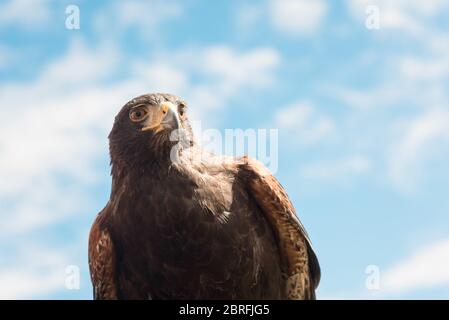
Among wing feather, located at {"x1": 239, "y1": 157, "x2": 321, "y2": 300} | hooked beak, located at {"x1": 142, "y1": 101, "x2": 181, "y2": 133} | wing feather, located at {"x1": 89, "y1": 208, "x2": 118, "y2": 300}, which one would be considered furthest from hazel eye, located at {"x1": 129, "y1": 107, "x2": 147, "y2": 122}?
wing feather, located at {"x1": 239, "y1": 157, "x2": 321, "y2": 300}

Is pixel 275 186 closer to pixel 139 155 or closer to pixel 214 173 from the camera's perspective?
pixel 214 173

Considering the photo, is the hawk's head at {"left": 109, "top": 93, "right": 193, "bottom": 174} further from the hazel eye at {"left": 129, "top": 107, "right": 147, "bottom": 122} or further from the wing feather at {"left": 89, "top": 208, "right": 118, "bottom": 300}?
the wing feather at {"left": 89, "top": 208, "right": 118, "bottom": 300}

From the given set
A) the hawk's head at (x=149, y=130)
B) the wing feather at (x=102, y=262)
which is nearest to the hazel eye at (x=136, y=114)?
the hawk's head at (x=149, y=130)

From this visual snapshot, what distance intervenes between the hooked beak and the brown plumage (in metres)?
0.01

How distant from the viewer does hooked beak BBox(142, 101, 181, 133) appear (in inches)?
391

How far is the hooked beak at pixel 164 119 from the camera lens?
9922 millimetres

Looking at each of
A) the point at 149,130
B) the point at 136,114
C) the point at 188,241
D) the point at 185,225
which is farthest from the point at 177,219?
the point at 136,114

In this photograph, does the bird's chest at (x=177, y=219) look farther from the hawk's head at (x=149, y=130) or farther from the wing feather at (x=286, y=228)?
the wing feather at (x=286, y=228)

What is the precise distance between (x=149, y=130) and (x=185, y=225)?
3.96 feet

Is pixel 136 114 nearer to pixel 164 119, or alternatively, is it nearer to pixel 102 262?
pixel 164 119

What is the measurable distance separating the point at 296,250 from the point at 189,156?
5.62ft

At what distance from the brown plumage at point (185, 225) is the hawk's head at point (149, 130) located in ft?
0.04
